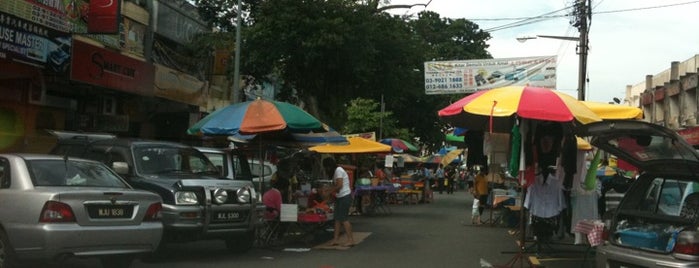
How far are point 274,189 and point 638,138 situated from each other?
7161 mm

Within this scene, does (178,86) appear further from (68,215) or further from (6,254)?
(68,215)

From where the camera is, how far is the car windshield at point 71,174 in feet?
25.9

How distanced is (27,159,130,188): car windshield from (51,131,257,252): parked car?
85cm

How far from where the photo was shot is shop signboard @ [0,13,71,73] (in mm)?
13688

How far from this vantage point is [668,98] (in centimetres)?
3916

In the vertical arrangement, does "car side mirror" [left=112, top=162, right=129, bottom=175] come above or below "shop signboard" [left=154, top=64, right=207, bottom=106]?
below

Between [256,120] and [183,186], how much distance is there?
7.27 feet

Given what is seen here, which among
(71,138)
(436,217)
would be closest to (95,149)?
(71,138)

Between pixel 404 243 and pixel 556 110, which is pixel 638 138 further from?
pixel 404 243

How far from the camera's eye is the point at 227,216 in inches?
405

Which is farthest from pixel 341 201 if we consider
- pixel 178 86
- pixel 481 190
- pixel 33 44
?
pixel 178 86

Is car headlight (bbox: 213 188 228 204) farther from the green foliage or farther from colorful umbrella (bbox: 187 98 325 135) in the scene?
the green foliage

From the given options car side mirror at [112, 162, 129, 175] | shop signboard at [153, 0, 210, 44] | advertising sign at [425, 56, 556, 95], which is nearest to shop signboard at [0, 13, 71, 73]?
car side mirror at [112, 162, 129, 175]

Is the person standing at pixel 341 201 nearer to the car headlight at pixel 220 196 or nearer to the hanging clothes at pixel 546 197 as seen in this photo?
the car headlight at pixel 220 196
